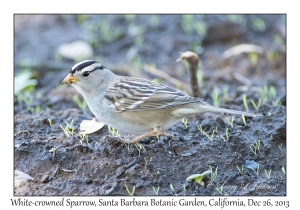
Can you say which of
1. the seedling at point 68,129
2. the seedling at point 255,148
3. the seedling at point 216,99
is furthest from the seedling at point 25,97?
the seedling at point 255,148

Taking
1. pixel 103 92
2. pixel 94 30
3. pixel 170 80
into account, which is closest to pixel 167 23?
pixel 94 30

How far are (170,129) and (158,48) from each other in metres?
3.75

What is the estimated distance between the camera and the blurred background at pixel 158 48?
8.50 meters

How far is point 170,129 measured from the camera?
621 centimetres

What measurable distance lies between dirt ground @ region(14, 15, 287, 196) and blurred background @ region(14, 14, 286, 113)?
0.07 ft

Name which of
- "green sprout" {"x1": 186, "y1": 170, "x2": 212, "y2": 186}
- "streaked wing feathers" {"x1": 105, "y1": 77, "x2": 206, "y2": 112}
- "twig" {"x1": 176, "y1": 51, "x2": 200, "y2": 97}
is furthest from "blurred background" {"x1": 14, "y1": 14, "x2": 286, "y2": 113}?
"green sprout" {"x1": 186, "y1": 170, "x2": 212, "y2": 186}

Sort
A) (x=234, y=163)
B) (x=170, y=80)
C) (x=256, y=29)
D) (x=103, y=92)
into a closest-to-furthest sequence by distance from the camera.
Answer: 1. (x=234, y=163)
2. (x=103, y=92)
3. (x=170, y=80)
4. (x=256, y=29)

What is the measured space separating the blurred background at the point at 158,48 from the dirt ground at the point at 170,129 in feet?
0.07

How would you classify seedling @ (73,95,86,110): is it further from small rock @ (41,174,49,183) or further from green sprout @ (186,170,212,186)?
green sprout @ (186,170,212,186)

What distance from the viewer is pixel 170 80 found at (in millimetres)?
8125

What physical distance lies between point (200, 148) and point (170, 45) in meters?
4.36

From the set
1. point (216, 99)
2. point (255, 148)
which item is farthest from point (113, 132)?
point (216, 99)

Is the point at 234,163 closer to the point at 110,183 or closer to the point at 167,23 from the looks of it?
the point at 110,183

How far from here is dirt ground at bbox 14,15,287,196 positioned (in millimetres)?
5137
